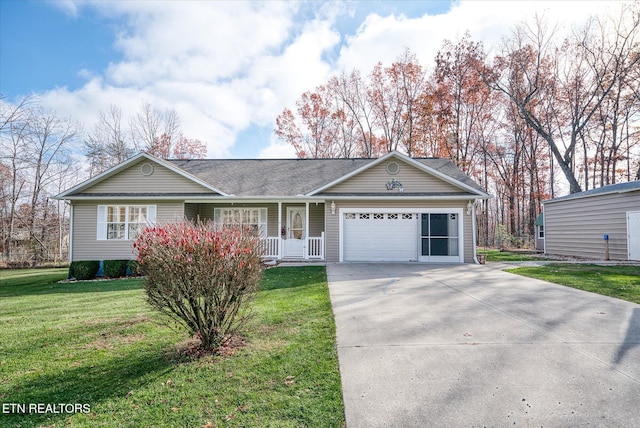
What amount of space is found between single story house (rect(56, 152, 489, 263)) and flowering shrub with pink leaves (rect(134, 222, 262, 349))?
9.08 meters

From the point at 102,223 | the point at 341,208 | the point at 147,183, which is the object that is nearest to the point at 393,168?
the point at 341,208

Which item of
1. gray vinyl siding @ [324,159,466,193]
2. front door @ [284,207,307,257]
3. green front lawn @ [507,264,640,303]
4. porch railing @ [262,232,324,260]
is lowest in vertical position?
green front lawn @ [507,264,640,303]

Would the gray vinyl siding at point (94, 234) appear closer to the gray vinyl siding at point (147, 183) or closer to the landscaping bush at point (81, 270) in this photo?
the gray vinyl siding at point (147, 183)

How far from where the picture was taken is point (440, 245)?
13023 millimetres

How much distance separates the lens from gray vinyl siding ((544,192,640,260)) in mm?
13445

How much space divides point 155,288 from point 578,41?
27419mm

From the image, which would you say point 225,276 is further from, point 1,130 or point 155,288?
point 1,130

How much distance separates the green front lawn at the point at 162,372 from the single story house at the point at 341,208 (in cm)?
732

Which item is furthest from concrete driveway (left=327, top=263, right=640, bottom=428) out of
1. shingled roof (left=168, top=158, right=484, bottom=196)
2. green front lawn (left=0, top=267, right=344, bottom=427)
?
shingled roof (left=168, top=158, right=484, bottom=196)

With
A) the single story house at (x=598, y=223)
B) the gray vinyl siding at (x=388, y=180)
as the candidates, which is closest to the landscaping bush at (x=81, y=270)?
the gray vinyl siding at (x=388, y=180)

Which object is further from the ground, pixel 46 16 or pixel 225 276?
pixel 46 16

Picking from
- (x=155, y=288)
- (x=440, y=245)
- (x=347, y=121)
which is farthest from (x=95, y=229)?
(x=347, y=121)

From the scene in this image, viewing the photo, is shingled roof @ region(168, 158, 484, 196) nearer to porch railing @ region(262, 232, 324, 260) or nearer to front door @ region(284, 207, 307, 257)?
front door @ region(284, 207, 307, 257)

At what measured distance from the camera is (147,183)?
13.2m
